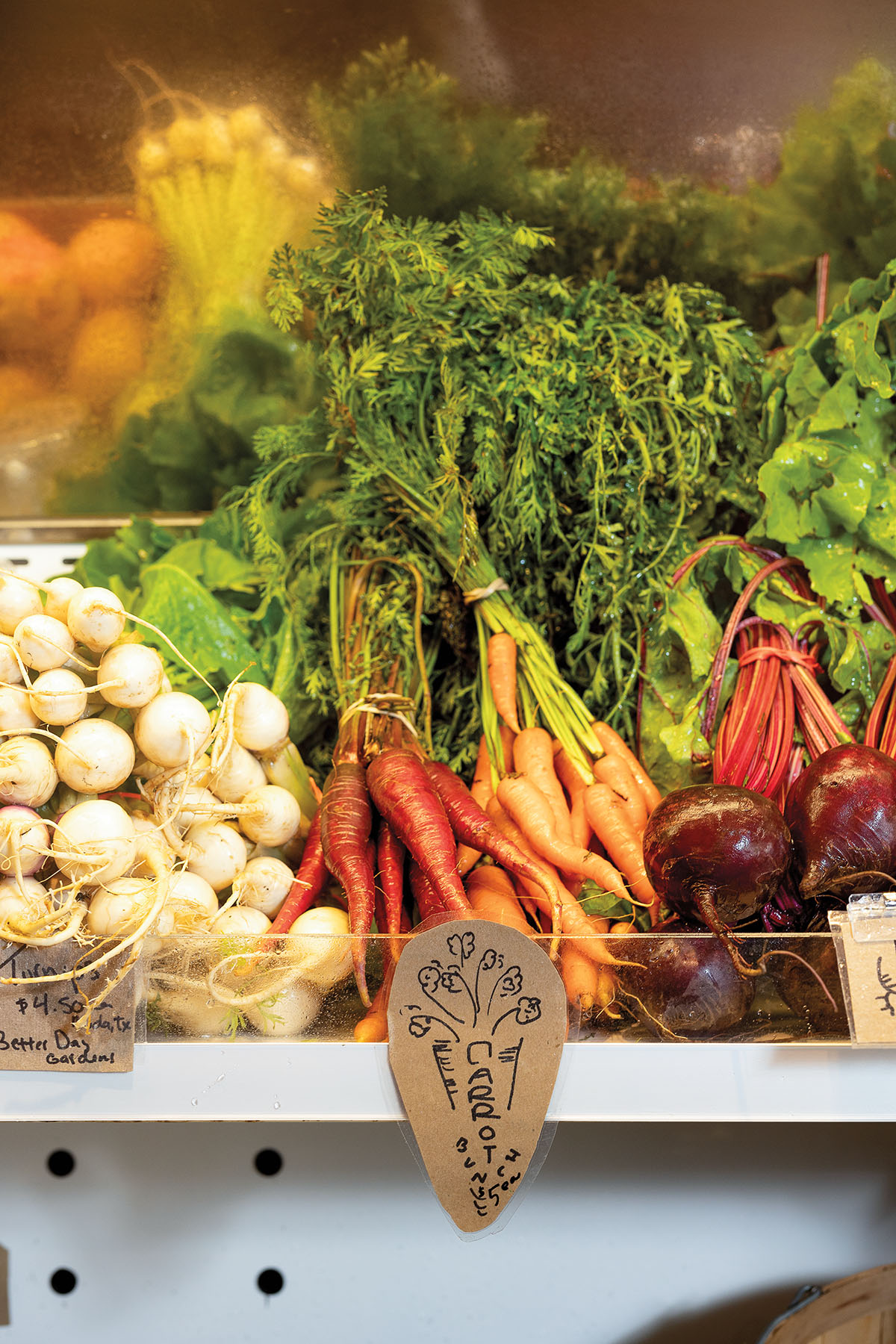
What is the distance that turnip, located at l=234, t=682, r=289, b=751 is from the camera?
0.88m

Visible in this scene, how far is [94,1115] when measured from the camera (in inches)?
27.2

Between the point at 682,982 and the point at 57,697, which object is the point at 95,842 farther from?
the point at 682,982

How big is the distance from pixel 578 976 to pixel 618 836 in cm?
26

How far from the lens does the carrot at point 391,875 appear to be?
0.81 meters

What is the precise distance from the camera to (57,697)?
0.78m

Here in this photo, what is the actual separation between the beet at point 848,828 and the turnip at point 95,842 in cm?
56

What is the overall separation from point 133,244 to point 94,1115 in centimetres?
119

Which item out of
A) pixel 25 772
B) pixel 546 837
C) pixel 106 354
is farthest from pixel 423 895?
pixel 106 354

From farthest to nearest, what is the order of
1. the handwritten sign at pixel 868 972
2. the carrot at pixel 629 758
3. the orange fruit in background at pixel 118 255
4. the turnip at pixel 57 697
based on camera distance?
the orange fruit in background at pixel 118 255, the carrot at pixel 629 758, the turnip at pixel 57 697, the handwritten sign at pixel 868 972

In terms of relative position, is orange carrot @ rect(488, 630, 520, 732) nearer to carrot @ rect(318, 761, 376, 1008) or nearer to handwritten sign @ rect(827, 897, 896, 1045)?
carrot @ rect(318, 761, 376, 1008)

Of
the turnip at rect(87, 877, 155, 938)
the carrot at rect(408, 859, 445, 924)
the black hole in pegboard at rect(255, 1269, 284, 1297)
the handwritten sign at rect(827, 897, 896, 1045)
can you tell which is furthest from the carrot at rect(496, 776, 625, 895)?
the black hole in pegboard at rect(255, 1269, 284, 1297)

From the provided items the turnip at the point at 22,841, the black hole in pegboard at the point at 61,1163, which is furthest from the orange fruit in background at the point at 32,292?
the black hole in pegboard at the point at 61,1163

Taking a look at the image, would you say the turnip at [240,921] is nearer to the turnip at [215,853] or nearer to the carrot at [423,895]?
the turnip at [215,853]

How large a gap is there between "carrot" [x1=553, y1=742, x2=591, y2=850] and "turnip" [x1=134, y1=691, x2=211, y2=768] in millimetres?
387
